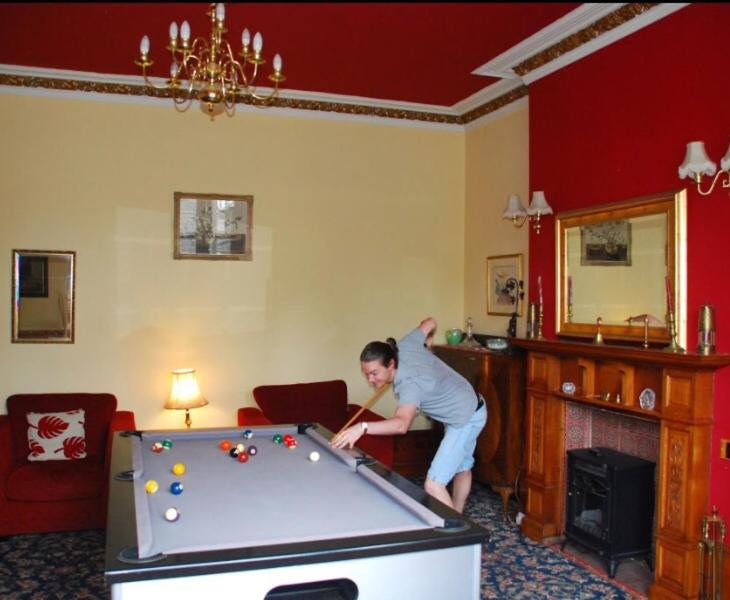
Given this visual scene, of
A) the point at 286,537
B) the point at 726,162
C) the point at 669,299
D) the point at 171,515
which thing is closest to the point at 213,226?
the point at 669,299

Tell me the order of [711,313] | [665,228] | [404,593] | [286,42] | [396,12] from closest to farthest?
[404,593] → [711,313] → [665,228] → [396,12] → [286,42]

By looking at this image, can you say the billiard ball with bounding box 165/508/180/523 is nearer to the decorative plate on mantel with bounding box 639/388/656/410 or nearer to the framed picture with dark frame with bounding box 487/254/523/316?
the decorative plate on mantel with bounding box 639/388/656/410

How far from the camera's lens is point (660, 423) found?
3613mm

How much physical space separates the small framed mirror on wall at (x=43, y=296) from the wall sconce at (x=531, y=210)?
3290mm

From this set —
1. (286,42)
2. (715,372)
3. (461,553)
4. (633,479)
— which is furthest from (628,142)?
(461,553)

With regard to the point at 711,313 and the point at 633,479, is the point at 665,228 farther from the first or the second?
the point at 633,479

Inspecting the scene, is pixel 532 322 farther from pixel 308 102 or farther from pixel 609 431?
pixel 308 102

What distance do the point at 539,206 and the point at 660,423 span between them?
5.53ft

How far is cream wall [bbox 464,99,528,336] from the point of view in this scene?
18.0 feet

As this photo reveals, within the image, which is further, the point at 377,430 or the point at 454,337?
the point at 454,337

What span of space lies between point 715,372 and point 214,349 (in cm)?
368

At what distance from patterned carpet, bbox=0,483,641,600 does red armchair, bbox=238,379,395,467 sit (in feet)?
3.76

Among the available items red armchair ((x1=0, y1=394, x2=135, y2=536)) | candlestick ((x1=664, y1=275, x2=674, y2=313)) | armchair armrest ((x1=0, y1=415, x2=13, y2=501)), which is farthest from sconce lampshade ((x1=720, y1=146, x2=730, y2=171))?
armchair armrest ((x1=0, y1=415, x2=13, y2=501))

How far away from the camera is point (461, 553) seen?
2160mm
